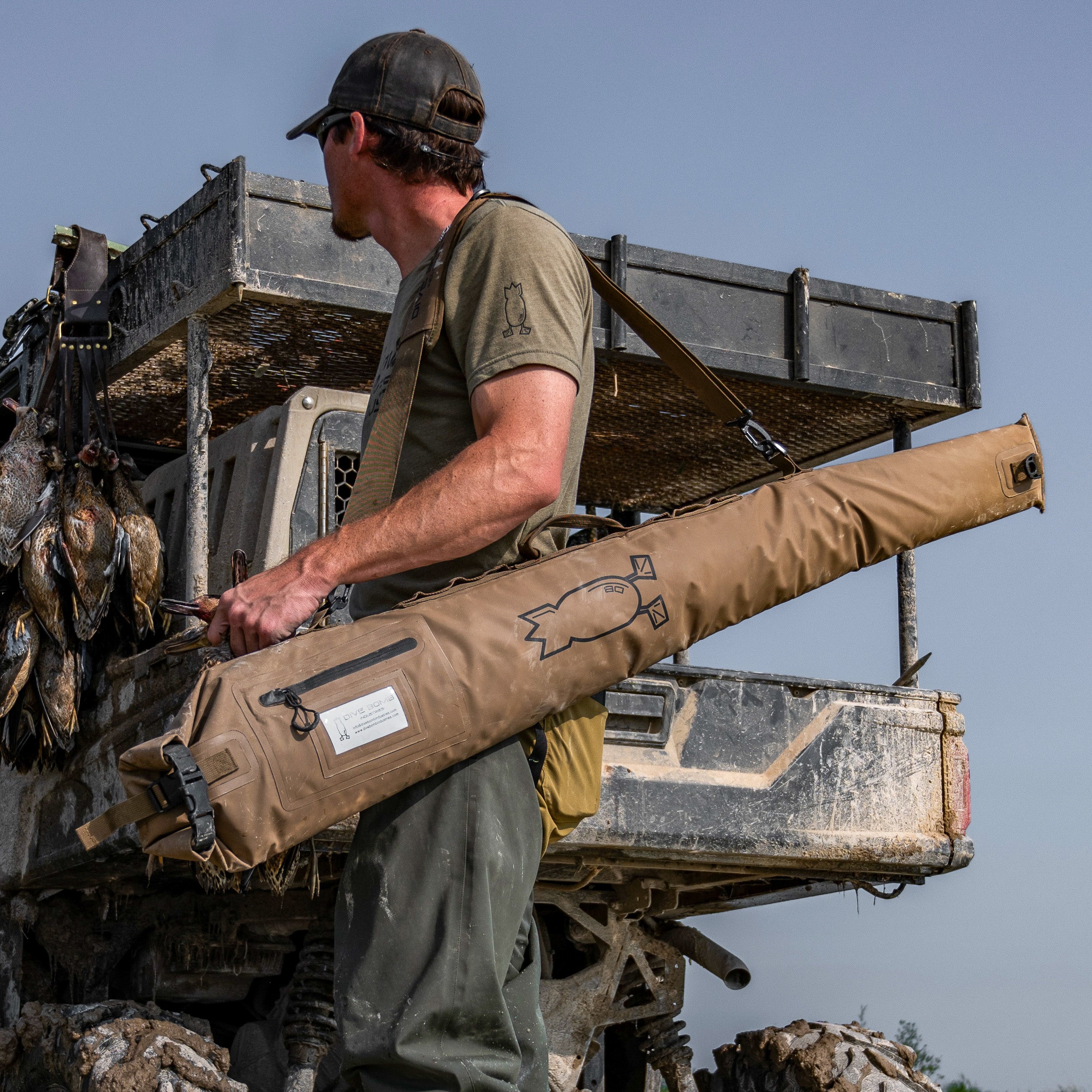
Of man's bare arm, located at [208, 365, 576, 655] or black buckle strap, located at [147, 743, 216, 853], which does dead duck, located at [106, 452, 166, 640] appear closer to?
man's bare arm, located at [208, 365, 576, 655]

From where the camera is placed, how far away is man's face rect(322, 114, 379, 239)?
9.30 ft

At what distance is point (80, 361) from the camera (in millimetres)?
5809

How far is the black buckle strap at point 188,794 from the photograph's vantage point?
7.28 feet

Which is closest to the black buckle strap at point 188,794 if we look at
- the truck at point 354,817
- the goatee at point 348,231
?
the goatee at point 348,231

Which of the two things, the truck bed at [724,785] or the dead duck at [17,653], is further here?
the dead duck at [17,653]

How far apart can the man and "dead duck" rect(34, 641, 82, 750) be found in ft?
9.42

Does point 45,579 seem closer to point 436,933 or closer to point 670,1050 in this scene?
point 670,1050

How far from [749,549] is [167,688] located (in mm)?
2652

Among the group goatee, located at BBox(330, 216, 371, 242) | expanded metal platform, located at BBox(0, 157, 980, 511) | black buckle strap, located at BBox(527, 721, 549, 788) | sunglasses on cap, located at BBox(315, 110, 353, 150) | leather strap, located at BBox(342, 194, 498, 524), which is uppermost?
expanded metal platform, located at BBox(0, 157, 980, 511)

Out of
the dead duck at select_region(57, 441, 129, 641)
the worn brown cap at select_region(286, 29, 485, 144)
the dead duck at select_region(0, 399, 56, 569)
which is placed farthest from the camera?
the dead duck at select_region(0, 399, 56, 569)

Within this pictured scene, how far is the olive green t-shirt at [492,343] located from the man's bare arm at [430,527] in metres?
0.10

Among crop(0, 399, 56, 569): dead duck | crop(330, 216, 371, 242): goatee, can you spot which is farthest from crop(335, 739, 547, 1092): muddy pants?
crop(0, 399, 56, 569): dead duck

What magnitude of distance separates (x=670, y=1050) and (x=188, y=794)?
4.67 m

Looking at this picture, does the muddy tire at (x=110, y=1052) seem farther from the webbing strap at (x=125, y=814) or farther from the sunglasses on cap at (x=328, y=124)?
the sunglasses on cap at (x=328, y=124)
